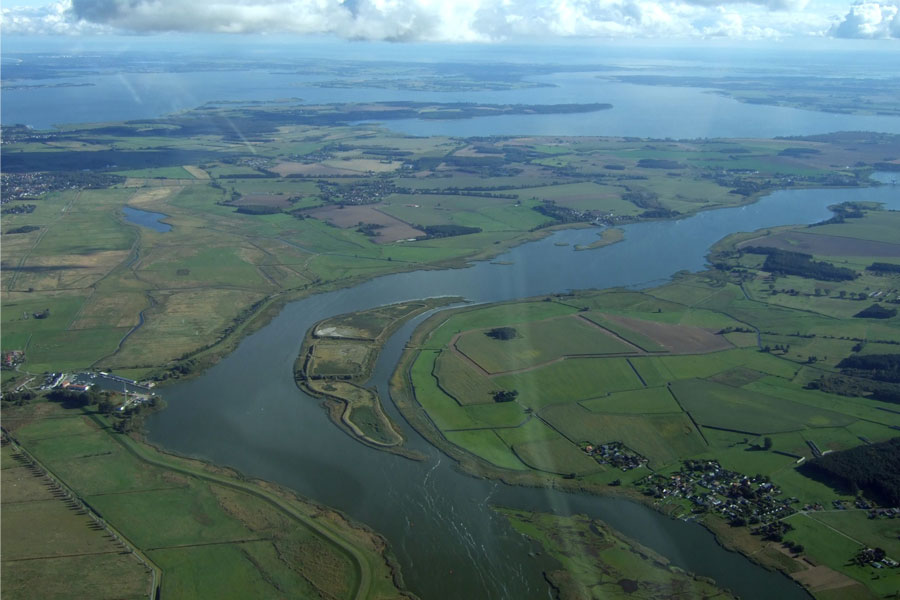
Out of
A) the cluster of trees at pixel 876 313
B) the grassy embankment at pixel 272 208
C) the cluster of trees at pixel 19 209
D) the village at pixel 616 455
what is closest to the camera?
the village at pixel 616 455

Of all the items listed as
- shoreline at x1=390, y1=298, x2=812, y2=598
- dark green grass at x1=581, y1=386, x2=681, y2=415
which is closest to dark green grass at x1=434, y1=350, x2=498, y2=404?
shoreline at x1=390, y1=298, x2=812, y2=598

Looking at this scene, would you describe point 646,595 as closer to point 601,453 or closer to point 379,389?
point 601,453

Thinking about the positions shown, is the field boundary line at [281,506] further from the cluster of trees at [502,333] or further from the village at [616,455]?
the cluster of trees at [502,333]

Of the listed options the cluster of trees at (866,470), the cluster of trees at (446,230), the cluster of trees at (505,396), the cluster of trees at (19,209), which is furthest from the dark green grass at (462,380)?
the cluster of trees at (19,209)

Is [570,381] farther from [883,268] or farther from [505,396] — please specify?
[883,268]

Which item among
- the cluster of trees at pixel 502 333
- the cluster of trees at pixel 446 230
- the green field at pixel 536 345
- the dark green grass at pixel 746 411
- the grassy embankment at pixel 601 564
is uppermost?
the cluster of trees at pixel 446 230

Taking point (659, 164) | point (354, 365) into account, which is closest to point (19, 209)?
point (354, 365)
